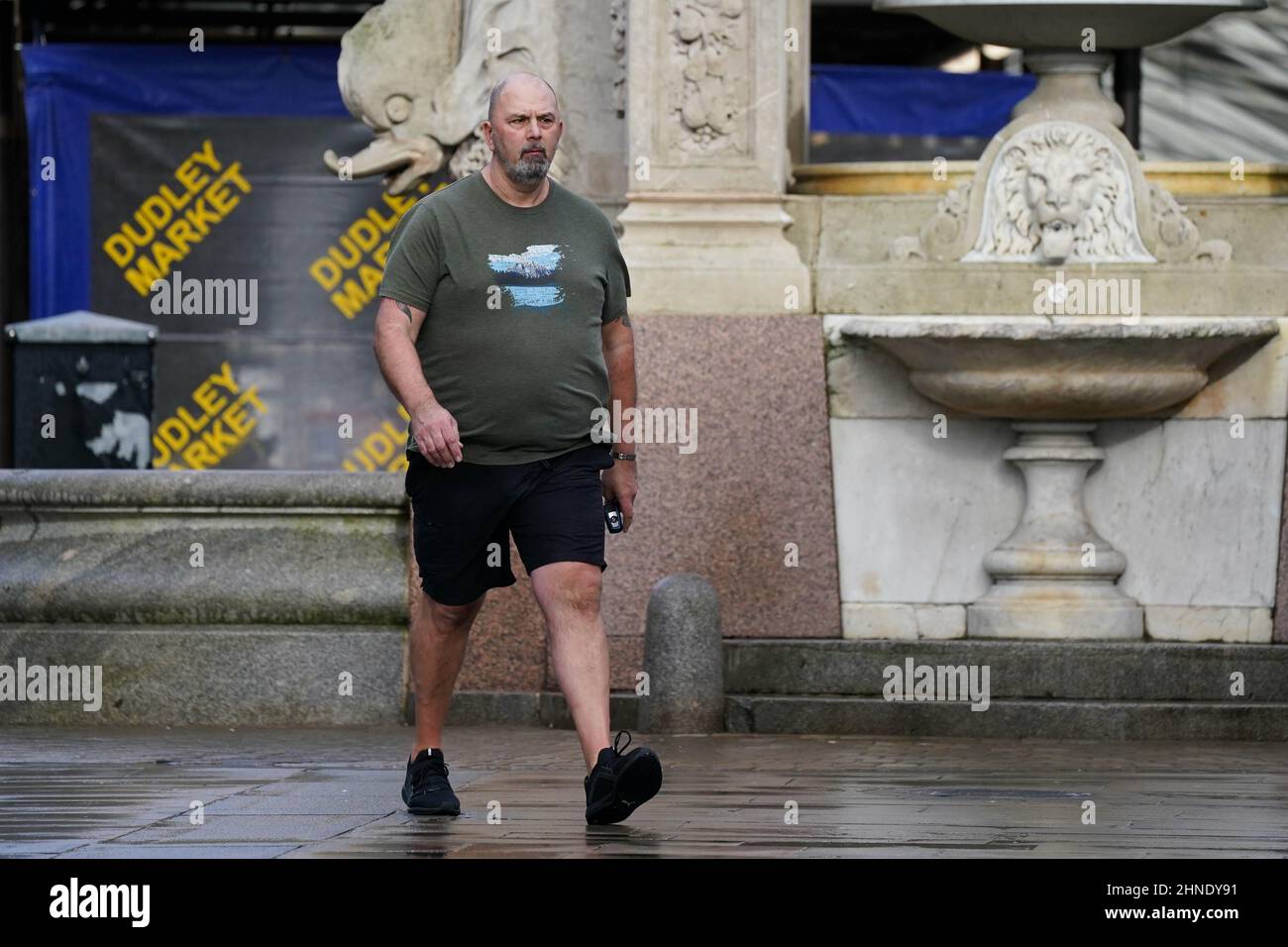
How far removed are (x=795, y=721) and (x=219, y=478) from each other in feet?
7.01

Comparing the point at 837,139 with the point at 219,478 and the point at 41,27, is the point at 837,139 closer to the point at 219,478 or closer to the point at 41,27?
the point at 41,27

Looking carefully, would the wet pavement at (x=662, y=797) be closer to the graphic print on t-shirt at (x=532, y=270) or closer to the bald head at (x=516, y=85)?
the graphic print on t-shirt at (x=532, y=270)

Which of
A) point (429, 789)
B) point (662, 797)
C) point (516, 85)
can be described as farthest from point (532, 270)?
point (662, 797)

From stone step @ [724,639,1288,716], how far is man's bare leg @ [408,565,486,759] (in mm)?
2592

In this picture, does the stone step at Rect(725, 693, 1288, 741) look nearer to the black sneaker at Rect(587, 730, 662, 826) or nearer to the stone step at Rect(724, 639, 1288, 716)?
the stone step at Rect(724, 639, 1288, 716)

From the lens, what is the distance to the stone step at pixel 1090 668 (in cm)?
→ 938

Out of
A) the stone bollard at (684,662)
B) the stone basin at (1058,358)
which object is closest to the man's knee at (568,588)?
the stone bollard at (684,662)

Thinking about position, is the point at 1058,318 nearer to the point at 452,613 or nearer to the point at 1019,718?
the point at 1019,718

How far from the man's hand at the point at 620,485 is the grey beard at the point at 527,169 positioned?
749 millimetres

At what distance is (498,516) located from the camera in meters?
6.95

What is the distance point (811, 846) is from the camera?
20.2ft

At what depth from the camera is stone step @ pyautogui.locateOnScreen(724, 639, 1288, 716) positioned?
9375 millimetres
